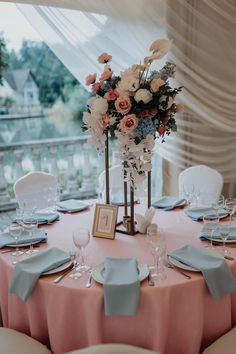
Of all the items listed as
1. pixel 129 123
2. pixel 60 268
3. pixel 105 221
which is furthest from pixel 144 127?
pixel 60 268

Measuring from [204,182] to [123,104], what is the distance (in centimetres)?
125

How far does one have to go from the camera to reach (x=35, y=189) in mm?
2729

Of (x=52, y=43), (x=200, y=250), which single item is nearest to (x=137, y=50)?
(x=52, y=43)

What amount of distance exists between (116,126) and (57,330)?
0.96 meters

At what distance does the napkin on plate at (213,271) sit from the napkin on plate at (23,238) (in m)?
0.68

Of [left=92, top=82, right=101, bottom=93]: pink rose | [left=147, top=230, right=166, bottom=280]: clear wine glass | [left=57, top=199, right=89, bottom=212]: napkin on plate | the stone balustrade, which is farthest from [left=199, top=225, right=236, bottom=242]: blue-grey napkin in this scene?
the stone balustrade

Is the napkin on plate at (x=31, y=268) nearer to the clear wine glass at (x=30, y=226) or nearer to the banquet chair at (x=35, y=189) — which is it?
the clear wine glass at (x=30, y=226)

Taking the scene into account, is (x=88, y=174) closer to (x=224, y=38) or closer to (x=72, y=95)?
(x=72, y=95)

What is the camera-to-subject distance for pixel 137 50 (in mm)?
2936

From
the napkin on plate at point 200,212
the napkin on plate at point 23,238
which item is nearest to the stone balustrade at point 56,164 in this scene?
the napkin on plate at point 200,212

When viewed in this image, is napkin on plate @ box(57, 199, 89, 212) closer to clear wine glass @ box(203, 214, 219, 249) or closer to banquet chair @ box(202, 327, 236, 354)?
clear wine glass @ box(203, 214, 219, 249)

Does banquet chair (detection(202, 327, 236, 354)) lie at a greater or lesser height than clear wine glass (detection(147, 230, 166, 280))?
lesser

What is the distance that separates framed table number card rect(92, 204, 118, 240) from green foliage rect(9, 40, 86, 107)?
276 cm

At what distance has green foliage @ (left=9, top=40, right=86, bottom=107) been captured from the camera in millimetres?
4309
